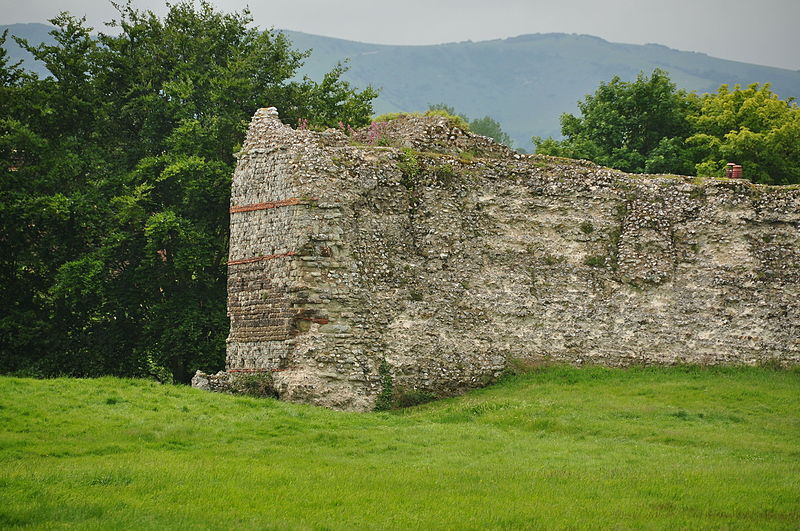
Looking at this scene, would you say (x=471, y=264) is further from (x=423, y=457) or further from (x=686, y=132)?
(x=686, y=132)

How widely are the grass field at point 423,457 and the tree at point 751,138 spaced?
616 inches

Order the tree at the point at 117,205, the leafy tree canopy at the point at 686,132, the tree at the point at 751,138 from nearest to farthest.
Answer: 1. the tree at the point at 117,205
2. the tree at the point at 751,138
3. the leafy tree canopy at the point at 686,132

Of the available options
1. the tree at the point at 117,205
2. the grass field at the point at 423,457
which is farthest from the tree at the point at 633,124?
the grass field at the point at 423,457

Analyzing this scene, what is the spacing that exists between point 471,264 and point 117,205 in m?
11.7

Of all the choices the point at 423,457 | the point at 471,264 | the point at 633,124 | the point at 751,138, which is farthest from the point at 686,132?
the point at 423,457

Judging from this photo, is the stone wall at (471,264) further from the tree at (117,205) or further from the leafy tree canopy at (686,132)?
the leafy tree canopy at (686,132)

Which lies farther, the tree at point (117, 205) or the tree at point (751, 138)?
the tree at point (751, 138)

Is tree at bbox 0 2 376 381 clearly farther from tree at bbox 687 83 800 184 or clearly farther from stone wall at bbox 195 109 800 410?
tree at bbox 687 83 800 184

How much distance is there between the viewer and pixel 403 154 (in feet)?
83.9

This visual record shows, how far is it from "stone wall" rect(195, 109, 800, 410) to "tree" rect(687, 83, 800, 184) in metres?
11.9

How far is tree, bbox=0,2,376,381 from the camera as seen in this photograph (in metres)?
29.5

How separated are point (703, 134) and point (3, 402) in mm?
30413

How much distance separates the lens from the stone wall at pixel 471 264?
23562 mm

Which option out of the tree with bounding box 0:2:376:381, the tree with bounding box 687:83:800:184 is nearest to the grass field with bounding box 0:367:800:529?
the tree with bounding box 0:2:376:381
